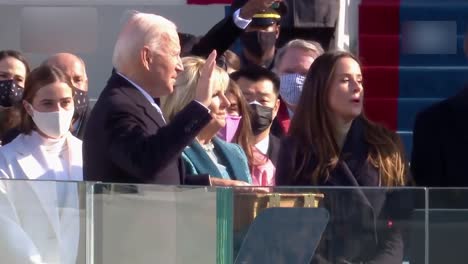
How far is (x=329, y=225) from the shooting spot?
14.1 feet

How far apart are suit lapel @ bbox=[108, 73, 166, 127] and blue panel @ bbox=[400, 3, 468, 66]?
5188mm

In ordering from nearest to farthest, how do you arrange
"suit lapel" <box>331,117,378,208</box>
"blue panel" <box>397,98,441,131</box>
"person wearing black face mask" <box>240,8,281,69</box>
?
"suit lapel" <box>331,117,378,208</box>, "person wearing black face mask" <box>240,8,281,69</box>, "blue panel" <box>397,98,441,131</box>

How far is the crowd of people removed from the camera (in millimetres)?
4711

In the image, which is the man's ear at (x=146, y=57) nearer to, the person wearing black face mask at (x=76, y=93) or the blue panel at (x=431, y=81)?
the person wearing black face mask at (x=76, y=93)

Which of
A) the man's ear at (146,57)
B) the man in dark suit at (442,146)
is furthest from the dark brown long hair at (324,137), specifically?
the man's ear at (146,57)

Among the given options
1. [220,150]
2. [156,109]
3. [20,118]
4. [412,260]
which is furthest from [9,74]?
[412,260]

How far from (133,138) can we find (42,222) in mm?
506

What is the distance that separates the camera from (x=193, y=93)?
560 centimetres

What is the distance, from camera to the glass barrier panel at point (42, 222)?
4414 millimetres

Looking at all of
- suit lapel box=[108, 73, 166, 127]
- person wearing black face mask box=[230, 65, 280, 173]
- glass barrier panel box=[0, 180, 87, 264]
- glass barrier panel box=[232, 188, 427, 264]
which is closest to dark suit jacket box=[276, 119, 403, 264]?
glass barrier panel box=[232, 188, 427, 264]

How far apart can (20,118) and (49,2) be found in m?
4.43

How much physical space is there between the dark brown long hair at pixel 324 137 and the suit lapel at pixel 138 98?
58 cm

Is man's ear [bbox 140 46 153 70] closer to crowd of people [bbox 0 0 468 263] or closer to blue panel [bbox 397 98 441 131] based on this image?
crowd of people [bbox 0 0 468 263]

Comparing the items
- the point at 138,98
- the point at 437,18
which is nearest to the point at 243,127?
the point at 138,98
